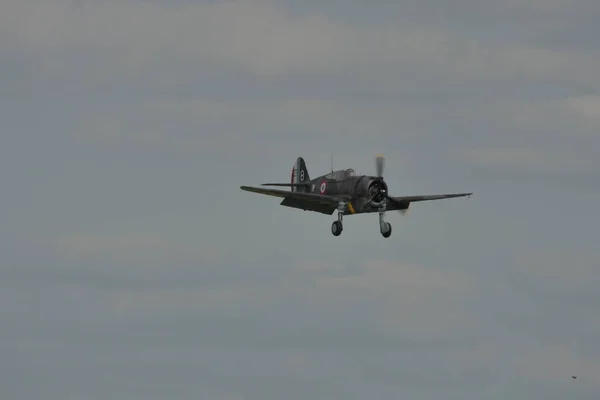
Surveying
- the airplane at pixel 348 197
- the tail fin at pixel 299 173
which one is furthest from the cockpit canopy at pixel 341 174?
the tail fin at pixel 299 173

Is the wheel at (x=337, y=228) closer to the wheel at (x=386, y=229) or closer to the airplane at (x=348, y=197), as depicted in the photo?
the airplane at (x=348, y=197)

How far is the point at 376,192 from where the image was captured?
268 feet

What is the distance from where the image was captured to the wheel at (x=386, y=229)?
3184 inches

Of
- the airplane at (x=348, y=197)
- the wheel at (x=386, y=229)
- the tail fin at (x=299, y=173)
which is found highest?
the tail fin at (x=299, y=173)

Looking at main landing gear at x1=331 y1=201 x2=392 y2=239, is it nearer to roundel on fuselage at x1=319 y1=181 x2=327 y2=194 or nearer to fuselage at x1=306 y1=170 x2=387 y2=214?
fuselage at x1=306 y1=170 x2=387 y2=214

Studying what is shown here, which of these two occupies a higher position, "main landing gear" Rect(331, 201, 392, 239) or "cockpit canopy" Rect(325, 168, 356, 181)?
"cockpit canopy" Rect(325, 168, 356, 181)

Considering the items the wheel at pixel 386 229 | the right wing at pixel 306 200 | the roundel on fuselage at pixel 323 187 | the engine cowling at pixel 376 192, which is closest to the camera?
the wheel at pixel 386 229

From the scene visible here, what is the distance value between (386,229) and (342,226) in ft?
9.87

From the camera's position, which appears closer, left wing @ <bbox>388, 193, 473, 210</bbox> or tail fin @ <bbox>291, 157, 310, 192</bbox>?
left wing @ <bbox>388, 193, 473, 210</bbox>

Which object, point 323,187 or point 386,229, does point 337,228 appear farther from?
point 323,187

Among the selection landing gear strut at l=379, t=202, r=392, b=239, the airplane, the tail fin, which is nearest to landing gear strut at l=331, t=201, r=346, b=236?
the airplane

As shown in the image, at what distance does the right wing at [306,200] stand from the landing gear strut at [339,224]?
0.47 meters

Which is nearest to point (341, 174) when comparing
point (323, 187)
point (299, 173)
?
point (323, 187)

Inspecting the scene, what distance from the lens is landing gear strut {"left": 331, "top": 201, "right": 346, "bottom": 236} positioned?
82188mm
